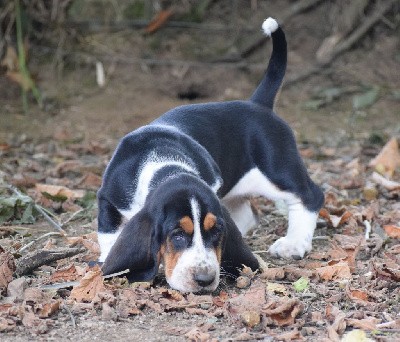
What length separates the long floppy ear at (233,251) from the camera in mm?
4832

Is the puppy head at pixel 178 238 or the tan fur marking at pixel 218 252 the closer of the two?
the puppy head at pixel 178 238

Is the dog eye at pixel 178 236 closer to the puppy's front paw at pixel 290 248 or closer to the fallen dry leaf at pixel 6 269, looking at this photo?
the fallen dry leaf at pixel 6 269

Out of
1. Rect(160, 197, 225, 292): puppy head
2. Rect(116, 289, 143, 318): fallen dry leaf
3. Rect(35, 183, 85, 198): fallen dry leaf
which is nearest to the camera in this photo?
Rect(116, 289, 143, 318): fallen dry leaf

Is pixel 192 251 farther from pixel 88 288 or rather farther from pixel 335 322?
pixel 335 322

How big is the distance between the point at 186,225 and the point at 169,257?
19cm

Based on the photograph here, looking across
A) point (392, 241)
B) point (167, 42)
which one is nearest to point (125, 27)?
point (167, 42)

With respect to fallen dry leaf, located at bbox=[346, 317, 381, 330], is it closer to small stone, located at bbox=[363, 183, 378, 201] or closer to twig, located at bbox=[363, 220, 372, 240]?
twig, located at bbox=[363, 220, 372, 240]

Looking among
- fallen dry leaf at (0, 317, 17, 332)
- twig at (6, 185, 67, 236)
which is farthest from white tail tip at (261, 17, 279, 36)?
fallen dry leaf at (0, 317, 17, 332)

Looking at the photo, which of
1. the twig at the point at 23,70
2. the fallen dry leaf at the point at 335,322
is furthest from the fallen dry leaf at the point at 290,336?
the twig at the point at 23,70

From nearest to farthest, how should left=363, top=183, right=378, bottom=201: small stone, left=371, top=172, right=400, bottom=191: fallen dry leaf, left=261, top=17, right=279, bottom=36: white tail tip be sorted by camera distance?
left=261, top=17, right=279, bottom=36: white tail tip, left=363, top=183, right=378, bottom=201: small stone, left=371, top=172, right=400, bottom=191: fallen dry leaf

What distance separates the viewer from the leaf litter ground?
421cm

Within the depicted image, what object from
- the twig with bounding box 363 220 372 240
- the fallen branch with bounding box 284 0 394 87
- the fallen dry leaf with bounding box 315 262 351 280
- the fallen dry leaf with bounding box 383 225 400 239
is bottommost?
the fallen branch with bounding box 284 0 394 87

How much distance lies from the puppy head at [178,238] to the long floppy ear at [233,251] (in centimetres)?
11

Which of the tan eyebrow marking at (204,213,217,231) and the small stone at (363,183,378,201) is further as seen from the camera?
the small stone at (363,183,378,201)
